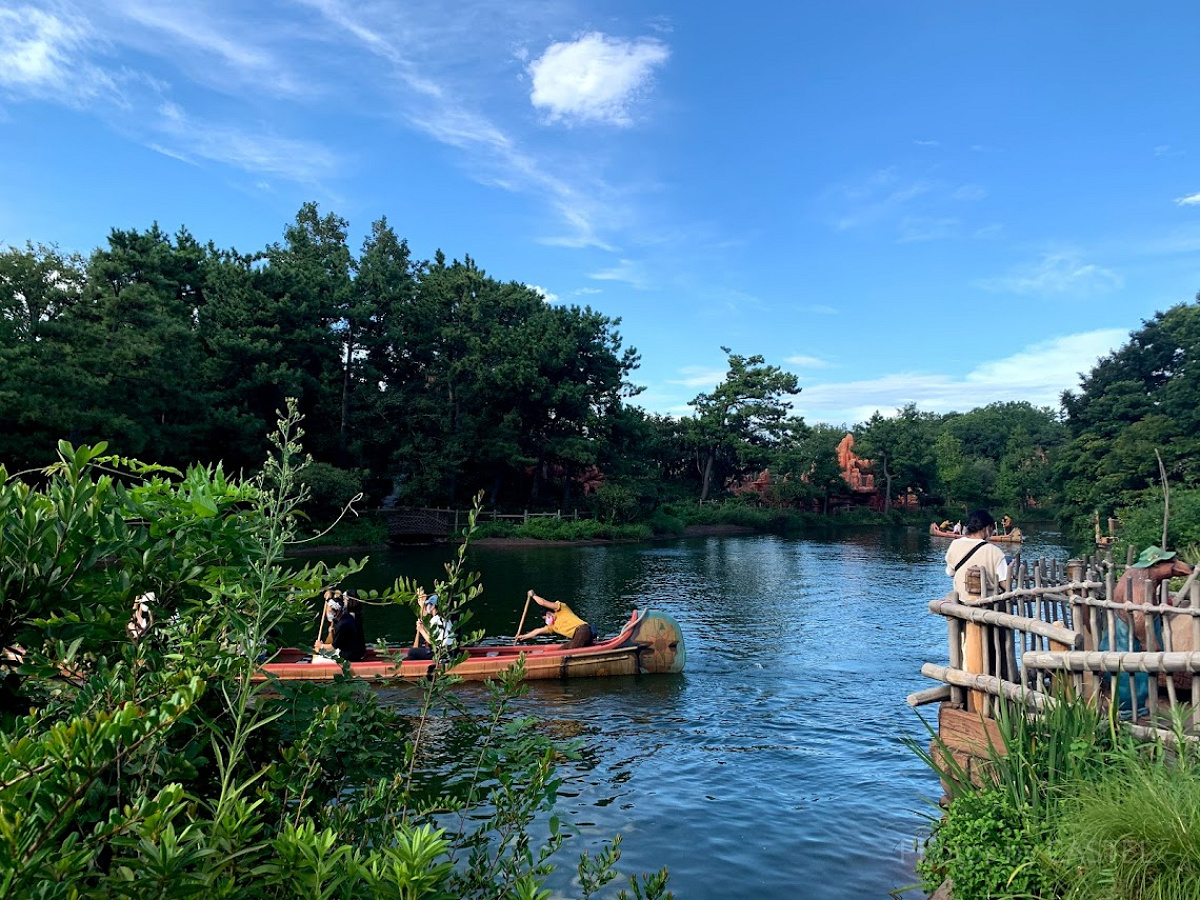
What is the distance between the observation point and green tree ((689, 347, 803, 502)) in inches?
2122

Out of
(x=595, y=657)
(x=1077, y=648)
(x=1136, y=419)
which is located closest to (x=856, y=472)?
(x=1136, y=419)

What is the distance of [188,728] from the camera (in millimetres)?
2377

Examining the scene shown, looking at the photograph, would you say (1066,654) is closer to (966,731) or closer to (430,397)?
(966,731)

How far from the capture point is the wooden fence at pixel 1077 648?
462 cm

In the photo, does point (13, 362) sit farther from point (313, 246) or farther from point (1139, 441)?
point (1139, 441)

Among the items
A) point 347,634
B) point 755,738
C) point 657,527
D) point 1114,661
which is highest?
point 657,527

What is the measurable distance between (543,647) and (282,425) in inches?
411

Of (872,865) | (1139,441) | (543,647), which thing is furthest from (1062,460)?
(872,865)

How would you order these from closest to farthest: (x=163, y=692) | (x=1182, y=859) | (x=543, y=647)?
(x=163, y=692)
(x=1182, y=859)
(x=543, y=647)

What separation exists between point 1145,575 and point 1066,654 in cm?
175

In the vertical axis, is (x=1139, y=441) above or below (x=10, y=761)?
above

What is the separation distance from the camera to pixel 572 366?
43.9 m

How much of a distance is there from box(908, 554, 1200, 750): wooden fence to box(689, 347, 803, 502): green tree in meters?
47.9

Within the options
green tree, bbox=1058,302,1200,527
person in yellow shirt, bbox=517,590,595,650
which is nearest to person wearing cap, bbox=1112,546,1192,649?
person in yellow shirt, bbox=517,590,595,650
